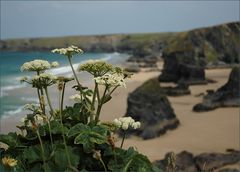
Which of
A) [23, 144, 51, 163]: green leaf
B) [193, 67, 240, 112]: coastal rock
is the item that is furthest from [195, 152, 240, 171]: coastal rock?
[193, 67, 240, 112]: coastal rock

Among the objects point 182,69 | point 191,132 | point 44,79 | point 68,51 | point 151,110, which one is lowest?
point 191,132

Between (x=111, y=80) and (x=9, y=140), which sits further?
(x=9, y=140)

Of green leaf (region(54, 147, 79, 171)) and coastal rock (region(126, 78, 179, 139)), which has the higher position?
green leaf (region(54, 147, 79, 171))

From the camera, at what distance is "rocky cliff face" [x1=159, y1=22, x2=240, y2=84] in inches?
1695

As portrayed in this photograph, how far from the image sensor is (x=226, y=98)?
27516 millimetres

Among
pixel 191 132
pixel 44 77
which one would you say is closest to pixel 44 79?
pixel 44 77

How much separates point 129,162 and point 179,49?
4135 cm

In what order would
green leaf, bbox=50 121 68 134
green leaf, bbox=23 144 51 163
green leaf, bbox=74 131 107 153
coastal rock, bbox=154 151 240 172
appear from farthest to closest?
coastal rock, bbox=154 151 240 172 → green leaf, bbox=50 121 68 134 → green leaf, bbox=23 144 51 163 → green leaf, bbox=74 131 107 153

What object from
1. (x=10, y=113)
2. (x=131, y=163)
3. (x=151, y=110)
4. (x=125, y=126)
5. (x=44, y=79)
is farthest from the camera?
(x=10, y=113)

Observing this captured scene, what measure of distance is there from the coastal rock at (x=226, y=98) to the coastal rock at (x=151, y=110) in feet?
15.7

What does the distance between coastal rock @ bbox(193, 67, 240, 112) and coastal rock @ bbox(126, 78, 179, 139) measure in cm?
479

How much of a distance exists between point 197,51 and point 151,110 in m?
36.2

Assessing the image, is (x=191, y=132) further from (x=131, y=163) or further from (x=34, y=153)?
(x=34, y=153)

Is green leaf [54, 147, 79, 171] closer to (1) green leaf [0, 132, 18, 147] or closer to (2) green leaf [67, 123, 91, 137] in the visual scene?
(2) green leaf [67, 123, 91, 137]
